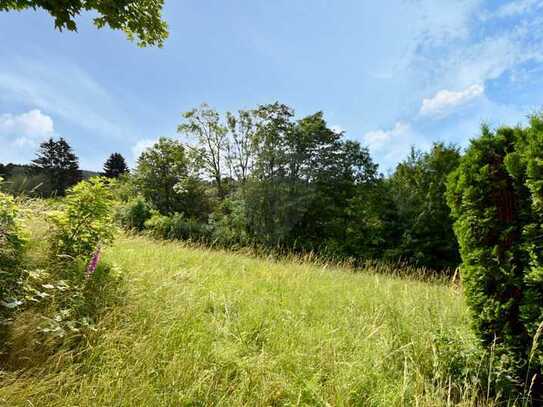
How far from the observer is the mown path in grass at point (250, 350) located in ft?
5.92

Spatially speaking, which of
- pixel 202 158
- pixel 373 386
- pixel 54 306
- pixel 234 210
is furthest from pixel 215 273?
pixel 202 158

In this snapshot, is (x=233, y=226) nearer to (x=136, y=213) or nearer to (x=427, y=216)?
(x=136, y=213)

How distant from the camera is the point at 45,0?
2.75m

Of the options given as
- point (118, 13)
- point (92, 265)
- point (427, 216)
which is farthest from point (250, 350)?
point (427, 216)

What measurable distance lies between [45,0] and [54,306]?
2.68 meters

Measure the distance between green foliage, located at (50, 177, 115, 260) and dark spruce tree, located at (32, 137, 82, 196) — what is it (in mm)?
32127

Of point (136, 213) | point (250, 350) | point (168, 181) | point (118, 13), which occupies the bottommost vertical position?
point (250, 350)

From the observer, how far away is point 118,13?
326cm

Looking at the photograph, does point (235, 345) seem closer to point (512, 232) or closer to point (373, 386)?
point (373, 386)

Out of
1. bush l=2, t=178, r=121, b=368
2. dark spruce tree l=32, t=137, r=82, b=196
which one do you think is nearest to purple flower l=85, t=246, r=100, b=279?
bush l=2, t=178, r=121, b=368

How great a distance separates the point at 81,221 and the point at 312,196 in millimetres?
13780

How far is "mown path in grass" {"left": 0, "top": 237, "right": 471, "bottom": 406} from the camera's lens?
1.80 metres

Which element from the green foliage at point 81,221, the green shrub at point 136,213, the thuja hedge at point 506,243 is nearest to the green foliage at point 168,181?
the green shrub at point 136,213

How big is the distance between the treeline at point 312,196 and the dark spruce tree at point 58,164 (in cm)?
1753
